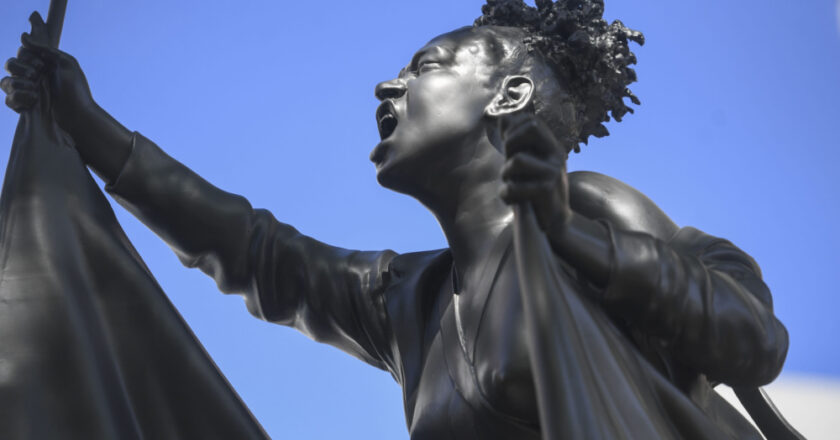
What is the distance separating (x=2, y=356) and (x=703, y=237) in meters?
1.26

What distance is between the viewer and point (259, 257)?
2.49 m

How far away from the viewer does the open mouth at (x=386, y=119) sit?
2.41 metres

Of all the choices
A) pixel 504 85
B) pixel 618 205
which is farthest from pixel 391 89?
pixel 618 205

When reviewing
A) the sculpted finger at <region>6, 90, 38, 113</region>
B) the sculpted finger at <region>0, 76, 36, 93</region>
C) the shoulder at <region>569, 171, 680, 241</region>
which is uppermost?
the sculpted finger at <region>0, 76, 36, 93</region>

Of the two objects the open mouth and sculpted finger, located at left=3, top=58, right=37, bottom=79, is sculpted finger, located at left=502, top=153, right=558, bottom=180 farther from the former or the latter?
sculpted finger, located at left=3, top=58, right=37, bottom=79

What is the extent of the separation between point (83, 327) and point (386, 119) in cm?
70

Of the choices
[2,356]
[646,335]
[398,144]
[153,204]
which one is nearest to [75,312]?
[2,356]

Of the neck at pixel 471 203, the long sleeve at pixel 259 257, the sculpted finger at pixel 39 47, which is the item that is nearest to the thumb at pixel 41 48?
the sculpted finger at pixel 39 47

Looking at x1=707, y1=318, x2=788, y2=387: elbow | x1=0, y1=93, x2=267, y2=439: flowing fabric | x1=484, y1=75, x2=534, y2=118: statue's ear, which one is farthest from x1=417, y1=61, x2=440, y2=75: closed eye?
x1=707, y1=318, x2=788, y2=387: elbow

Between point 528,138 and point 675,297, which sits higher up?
point 528,138

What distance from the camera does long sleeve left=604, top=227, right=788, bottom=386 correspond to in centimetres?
194

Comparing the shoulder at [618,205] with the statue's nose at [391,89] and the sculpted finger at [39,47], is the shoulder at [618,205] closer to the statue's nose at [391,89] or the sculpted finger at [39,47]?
the statue's nose at [391,89]

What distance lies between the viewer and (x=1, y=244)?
224 cm

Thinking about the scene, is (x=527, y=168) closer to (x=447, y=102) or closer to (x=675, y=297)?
(x=675, y=297)
